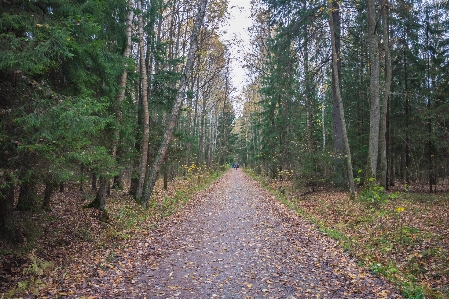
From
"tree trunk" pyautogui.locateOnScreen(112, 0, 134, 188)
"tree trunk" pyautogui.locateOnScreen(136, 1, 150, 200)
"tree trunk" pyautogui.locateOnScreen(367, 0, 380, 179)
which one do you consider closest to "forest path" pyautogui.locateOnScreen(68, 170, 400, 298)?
"tree trunk" pyautogui.locateOnScreen(112, 0, 134, 188)

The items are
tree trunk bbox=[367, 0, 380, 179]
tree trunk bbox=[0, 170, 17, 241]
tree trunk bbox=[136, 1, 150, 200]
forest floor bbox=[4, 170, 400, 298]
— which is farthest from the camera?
tree trunk bbox=[367, 0, 380, 179]

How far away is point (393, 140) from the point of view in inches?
814

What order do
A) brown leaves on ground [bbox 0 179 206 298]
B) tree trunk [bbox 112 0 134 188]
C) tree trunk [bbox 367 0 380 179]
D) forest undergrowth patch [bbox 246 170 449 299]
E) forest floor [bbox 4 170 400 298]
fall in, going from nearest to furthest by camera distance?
forest floor [bbox 4 170 400 298]
brown leaves on ground [bbox 0 179 206 298]
forest undergrowth patch [bbox 246 170 449 299]
tree trunk [bbox 112 0 134 188]
tree trunk [bbox 367 0 380 179]

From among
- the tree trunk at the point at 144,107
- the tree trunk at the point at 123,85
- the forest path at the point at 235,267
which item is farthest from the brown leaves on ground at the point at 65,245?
the tree trunk at the point at 123,85

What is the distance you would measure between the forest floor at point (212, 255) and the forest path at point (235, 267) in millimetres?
20

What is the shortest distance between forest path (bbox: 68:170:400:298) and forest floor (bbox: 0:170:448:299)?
2 centimetres

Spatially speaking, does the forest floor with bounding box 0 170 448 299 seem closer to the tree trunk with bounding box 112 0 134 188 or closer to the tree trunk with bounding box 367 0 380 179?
the tree trunk with bounding box 112 0 134 188

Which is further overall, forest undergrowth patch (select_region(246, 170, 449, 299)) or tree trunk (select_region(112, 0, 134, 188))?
tree trunk (select_region(112, 0, 134, 188))

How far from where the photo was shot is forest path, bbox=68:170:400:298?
4.97m

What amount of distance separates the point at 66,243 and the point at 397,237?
→ 8.54m

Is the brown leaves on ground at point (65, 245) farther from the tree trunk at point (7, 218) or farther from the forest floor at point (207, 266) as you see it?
the tree trunk at point (7, 218)

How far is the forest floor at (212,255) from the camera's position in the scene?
5.05 metres

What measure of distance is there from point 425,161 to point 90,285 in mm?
19190

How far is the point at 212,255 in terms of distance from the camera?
6.91 m
